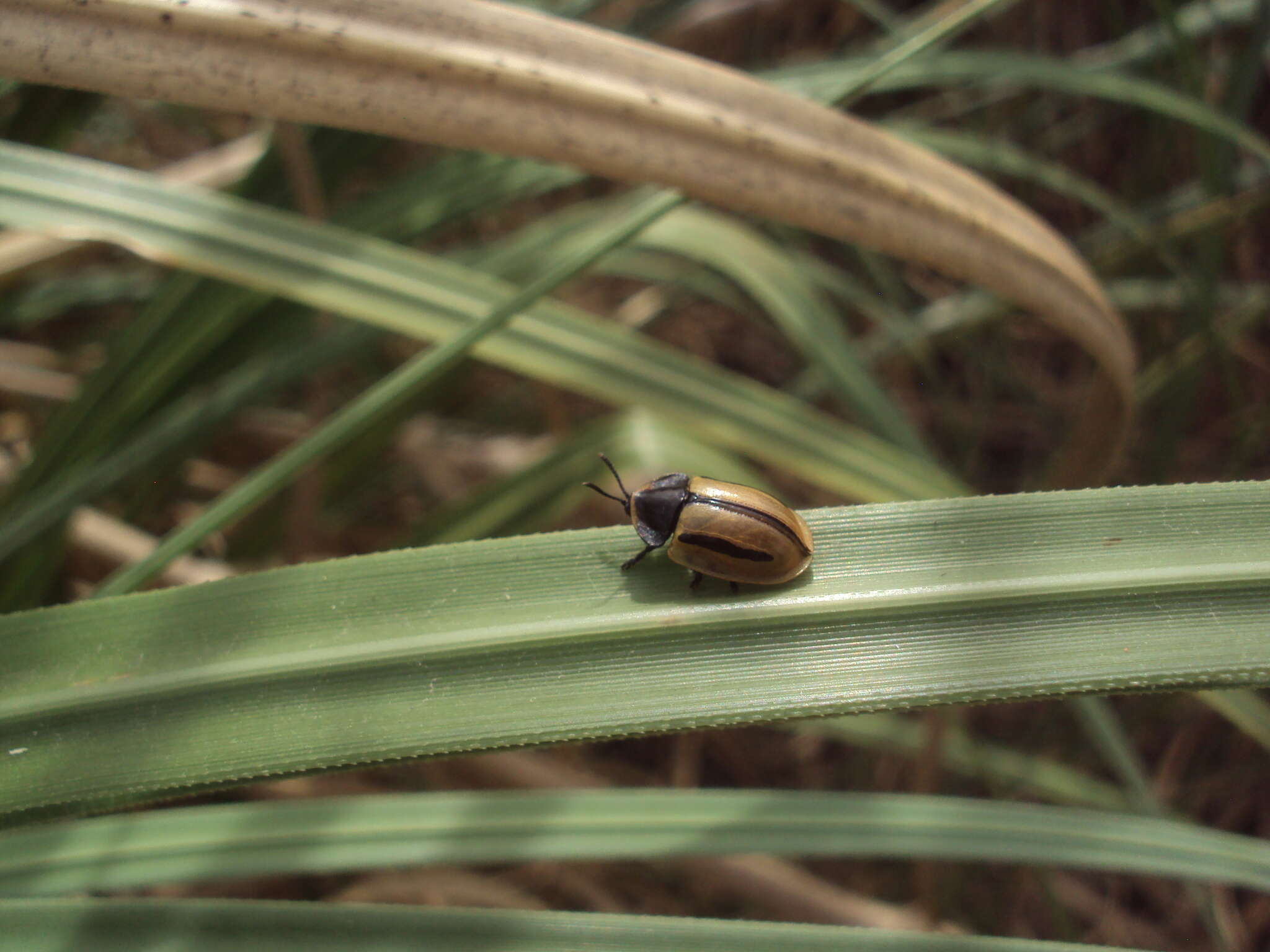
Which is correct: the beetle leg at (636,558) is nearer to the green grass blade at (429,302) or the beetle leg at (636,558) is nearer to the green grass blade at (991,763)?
the green grass blade at (429,302)

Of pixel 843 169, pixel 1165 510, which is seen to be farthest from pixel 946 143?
pixel 1165 510

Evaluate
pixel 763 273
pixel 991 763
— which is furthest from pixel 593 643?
pixel 991 763

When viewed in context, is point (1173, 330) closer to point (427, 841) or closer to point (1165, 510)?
point (1165, 510)

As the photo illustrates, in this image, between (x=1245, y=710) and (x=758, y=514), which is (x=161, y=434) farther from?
(x=1245, y=710)

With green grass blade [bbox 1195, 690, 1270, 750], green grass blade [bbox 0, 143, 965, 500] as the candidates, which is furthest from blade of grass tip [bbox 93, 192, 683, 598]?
green grass blade [bbox 1195, 690, 1270, 750]

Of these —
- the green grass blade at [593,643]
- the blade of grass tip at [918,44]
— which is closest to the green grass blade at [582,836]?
the green grass blade at [593,643]

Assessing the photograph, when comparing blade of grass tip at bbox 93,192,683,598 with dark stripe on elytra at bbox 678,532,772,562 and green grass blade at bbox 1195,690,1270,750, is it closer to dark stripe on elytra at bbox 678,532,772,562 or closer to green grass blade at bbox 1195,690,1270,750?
dark stripe on elytra at bbox 678,532,772,562
